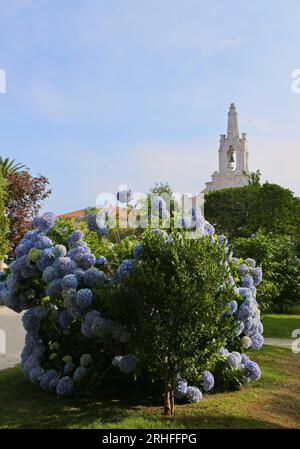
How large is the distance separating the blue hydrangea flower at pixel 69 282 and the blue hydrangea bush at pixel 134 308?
0.01 m

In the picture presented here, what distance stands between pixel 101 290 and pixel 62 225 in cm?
139

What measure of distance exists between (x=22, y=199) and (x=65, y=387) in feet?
92.9

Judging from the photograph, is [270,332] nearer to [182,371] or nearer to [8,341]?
[8,341]

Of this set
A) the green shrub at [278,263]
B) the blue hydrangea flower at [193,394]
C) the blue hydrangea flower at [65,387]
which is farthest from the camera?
the green shrub at [278,263]

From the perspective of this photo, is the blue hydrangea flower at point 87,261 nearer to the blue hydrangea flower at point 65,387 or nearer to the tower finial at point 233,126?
the blue hydrangea flower at point 65,387

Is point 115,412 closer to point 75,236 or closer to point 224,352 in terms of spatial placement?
point 224,352

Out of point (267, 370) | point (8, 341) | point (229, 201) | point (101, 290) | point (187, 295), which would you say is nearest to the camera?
point (187, 295)

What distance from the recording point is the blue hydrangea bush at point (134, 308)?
15.6 feet

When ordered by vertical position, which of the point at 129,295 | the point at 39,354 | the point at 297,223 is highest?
the point at 297,223

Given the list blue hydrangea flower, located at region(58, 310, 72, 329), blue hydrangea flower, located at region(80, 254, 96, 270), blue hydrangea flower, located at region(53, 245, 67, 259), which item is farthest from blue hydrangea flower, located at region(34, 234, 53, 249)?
blue hydrangea flower, located at region(58, 310, 72, 329)

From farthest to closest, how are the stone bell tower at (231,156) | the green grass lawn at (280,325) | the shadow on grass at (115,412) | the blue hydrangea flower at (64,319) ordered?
the stone bell tower at (231,156)
the green grass lawn at (280,325)
the blue hydrangea flower at (64,319)
the shadow on grass at (115,412)

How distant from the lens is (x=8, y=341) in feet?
35.3

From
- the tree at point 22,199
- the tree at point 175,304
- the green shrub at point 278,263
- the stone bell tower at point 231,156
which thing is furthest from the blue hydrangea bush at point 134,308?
the stone bell tower at point 231,156

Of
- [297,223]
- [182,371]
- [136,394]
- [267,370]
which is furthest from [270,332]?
[297,223]
